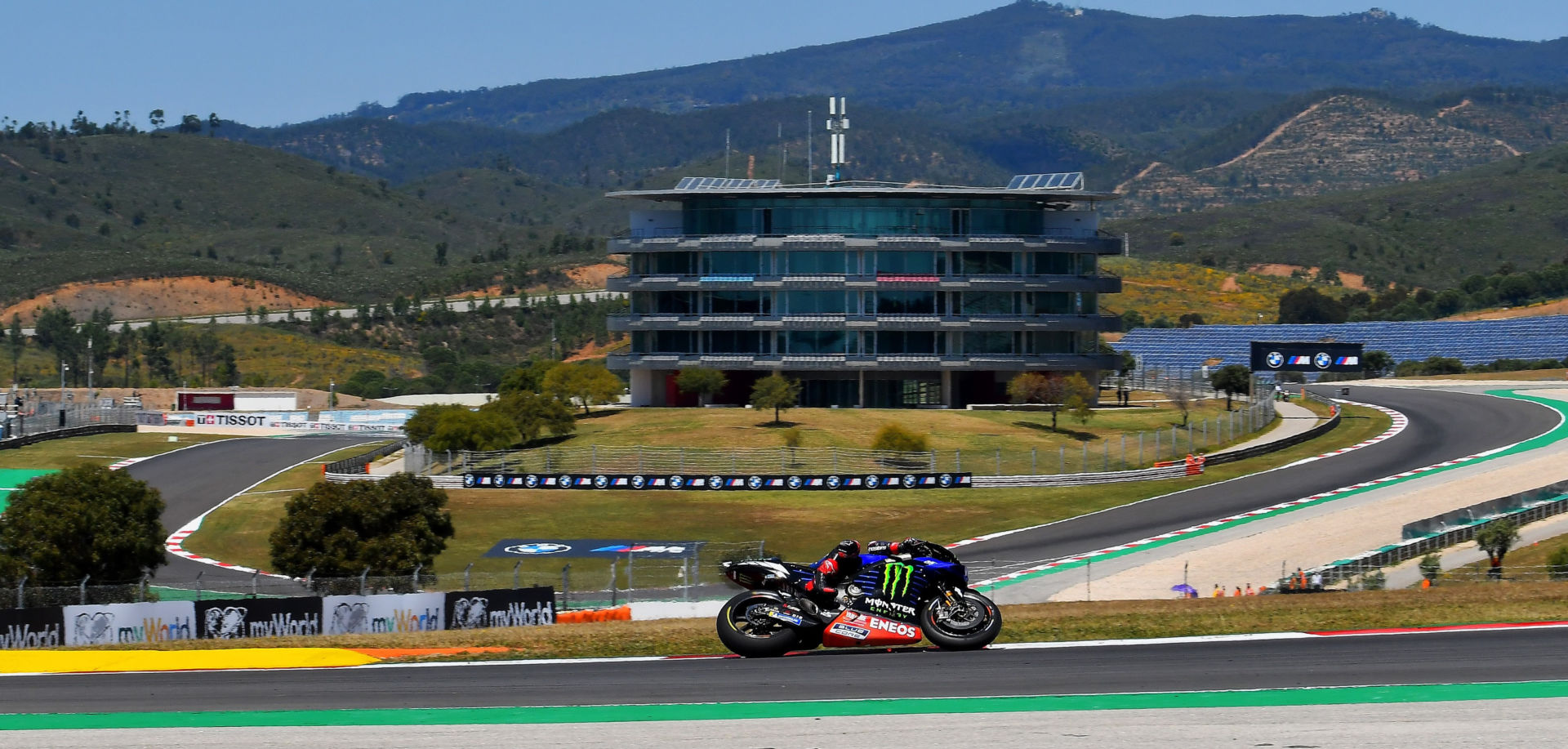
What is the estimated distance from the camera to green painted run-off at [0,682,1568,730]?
69.1 feet

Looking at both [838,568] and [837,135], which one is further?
[837,135]

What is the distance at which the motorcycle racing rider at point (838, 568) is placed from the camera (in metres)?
24.0

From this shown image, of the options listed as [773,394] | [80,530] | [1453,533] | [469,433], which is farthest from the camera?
[773,394]

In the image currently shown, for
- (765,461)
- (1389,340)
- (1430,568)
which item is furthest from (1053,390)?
(1389,340)

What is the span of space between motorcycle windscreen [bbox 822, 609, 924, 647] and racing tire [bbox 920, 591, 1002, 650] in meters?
0.36

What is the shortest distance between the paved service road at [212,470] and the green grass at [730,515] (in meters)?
2.46

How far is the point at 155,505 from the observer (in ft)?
167

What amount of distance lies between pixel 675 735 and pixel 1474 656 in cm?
1208

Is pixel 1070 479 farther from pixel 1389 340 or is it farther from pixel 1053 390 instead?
pixel 1389 340

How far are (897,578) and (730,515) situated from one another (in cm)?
4577

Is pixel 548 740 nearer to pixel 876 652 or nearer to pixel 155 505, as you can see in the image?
pixel 876 652

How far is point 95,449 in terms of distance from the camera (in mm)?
100500

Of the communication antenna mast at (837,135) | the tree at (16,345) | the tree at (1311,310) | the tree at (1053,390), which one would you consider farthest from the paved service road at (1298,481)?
the tree at (16,345)

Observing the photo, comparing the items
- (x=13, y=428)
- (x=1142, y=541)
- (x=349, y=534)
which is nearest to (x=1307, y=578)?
(x=1142, y=541)
